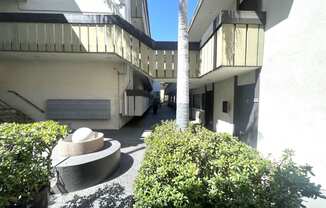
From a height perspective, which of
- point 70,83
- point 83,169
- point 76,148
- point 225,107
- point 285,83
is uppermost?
point 70,83

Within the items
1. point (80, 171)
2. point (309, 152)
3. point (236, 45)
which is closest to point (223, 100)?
point (236, 45)

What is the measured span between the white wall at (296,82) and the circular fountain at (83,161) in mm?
3985

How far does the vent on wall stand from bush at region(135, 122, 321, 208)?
723cm

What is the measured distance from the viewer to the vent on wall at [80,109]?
910cm

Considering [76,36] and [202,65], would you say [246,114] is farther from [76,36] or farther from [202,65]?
[76,36]

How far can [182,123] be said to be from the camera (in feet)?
13.0

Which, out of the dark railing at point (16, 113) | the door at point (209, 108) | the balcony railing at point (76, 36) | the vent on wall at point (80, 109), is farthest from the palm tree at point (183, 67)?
the dark railing at point (16, 113)

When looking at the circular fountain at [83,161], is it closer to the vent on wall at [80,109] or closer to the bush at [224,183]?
the bush at [224,183]

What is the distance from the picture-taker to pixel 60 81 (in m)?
9.20

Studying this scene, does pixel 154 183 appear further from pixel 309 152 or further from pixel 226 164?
pixel 309 152

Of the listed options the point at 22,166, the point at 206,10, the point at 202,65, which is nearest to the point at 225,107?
the point at 202,65

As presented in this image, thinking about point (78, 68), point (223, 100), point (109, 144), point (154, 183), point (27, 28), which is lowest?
point (109, 144)

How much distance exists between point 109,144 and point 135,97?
14.8 feet

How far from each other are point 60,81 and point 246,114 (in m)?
8.47
